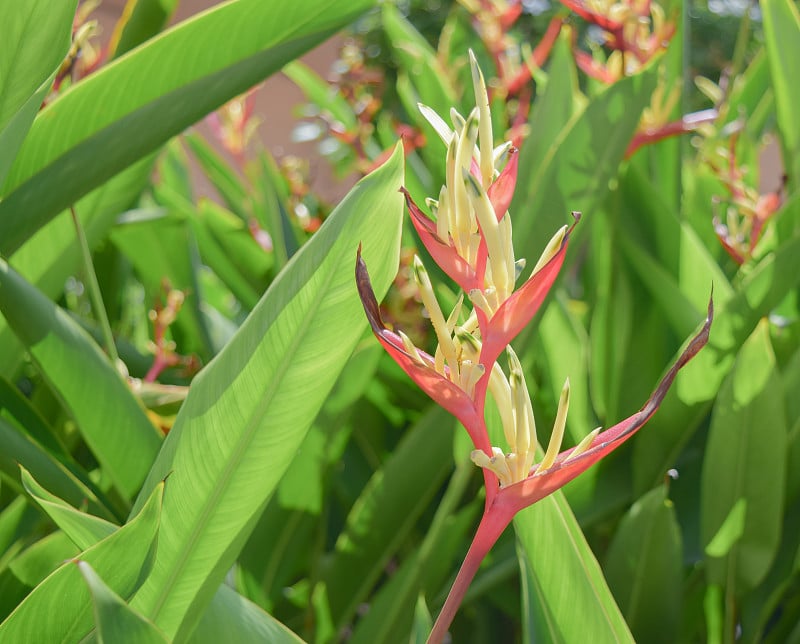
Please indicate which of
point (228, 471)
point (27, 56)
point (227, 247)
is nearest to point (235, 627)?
point (228, 471)

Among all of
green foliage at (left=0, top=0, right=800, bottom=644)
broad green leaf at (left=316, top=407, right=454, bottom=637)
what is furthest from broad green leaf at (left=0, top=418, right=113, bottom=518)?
broad green leaf at (left=316, top=407, right=454, bottom=637)

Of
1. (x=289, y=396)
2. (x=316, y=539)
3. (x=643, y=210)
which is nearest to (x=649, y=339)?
(x=643, y=210)

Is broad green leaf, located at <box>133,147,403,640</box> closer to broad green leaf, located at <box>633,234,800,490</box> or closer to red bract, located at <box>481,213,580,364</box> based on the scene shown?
red bract, located at <box>481,213,580,364</box>

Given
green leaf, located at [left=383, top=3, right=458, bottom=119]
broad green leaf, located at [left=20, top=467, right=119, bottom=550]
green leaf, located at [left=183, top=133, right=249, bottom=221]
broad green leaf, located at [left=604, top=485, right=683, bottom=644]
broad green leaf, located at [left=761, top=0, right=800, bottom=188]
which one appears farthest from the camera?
green leaf, located at [left=183, top=133, right=249, bottom=221]

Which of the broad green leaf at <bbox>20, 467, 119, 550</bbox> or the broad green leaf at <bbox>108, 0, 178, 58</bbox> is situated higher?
the broad green leaf at <bbox>108, 0, 178, 58</bbox>

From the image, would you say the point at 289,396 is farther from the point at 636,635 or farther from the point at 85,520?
the point at 636,635

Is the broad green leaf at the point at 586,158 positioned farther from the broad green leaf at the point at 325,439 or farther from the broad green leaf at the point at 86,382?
the broad green leaf at the point at 86,382
